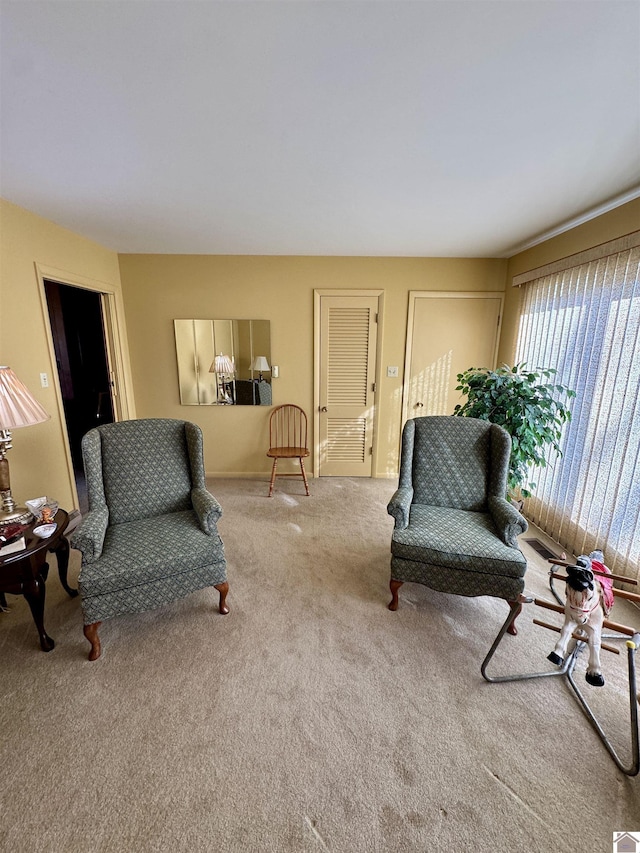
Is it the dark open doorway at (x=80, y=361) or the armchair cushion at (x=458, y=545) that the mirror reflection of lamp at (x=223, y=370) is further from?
the armchair cushion at (x=458, y=545)

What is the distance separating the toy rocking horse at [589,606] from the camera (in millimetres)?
1302

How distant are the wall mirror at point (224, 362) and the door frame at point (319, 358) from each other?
1.63 feet

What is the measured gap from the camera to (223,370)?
3.67 m

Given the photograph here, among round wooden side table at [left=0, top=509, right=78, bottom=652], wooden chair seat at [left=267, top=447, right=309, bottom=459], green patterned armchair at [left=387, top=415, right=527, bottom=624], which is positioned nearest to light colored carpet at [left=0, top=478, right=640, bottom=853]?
round wooden side table at [left=0, top=509, right=78, bottom=652]

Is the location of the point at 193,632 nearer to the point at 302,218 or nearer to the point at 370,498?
the point at 370,498

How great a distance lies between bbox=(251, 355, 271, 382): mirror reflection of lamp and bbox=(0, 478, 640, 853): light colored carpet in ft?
7.44

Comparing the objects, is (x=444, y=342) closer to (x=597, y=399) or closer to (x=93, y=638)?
(x=597, y=399)

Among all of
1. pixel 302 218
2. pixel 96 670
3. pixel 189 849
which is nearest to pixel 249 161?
pixel 302 218

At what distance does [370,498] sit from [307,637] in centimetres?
178

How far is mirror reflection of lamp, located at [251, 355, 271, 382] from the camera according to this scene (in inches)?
144

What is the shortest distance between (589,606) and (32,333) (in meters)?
3.47

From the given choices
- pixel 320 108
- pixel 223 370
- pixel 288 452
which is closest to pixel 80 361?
pixel 223 370

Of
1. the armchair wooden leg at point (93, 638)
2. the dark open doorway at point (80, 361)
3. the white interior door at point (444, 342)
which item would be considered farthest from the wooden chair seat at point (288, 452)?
the armchair wooden leg at point (93, 638)

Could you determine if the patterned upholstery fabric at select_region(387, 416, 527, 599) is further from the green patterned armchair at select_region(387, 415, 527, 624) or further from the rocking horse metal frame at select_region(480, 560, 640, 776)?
the rocking horse metal frame at select_region(480, 560, 640, 776)
